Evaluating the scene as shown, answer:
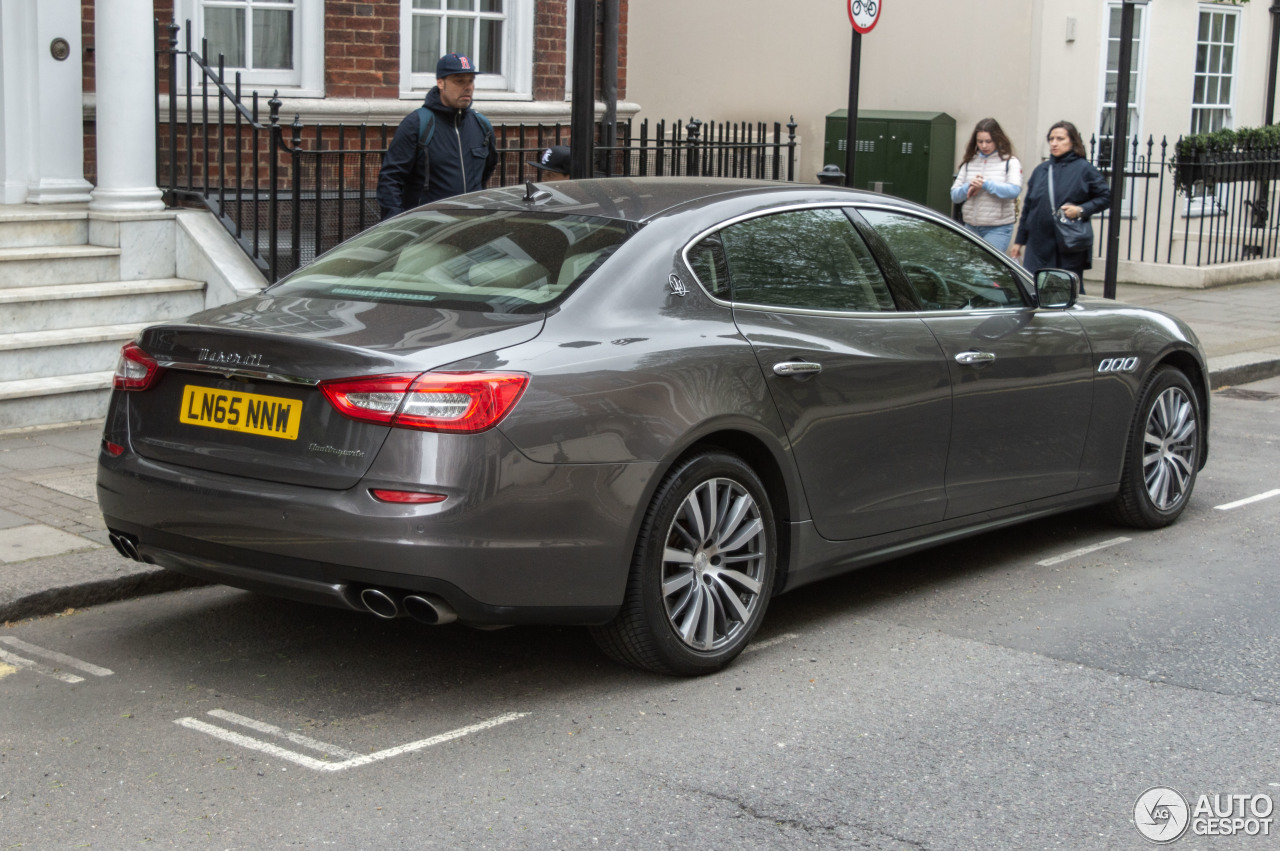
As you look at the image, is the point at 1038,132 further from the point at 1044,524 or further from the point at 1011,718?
the point at 1011,718

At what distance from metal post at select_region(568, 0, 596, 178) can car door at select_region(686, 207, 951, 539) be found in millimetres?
3168

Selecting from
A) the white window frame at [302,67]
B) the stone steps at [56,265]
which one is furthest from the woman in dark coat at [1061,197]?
the stone steps at [56,265]

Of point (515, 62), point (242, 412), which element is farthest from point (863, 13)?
point (242, 412)

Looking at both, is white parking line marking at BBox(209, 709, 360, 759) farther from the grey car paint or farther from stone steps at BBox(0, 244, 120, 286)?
stone steps at BBox(0, 244, 120, 286)

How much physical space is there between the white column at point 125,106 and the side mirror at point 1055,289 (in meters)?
5.80

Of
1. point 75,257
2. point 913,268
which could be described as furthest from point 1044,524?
point 75,257

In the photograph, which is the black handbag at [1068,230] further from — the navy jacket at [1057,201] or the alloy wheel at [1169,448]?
the alloy wheel at [1169,448]

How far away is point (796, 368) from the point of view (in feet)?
16.9

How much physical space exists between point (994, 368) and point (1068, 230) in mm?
5749

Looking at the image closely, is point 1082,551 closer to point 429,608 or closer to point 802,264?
point 802,264

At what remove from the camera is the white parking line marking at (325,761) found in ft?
13.7

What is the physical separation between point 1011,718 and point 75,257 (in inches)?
265

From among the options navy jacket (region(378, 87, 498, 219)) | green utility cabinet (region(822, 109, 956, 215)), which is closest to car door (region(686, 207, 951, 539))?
navy jacket (region(378, 87, 498, 219))

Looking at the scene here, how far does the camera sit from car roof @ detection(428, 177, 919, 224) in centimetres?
532
